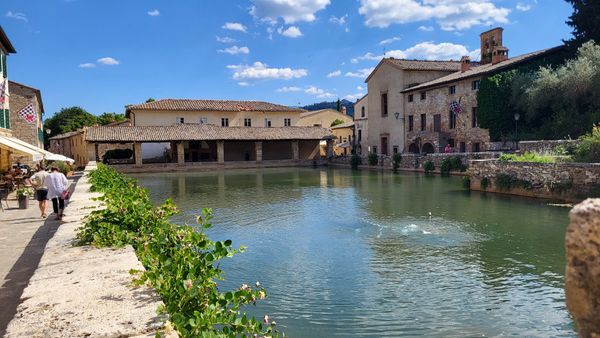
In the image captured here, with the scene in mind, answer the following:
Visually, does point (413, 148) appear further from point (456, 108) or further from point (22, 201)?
point (22, 201)

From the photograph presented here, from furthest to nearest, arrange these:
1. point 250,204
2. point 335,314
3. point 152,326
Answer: point 250,204 < point 335,314 < point 152,326

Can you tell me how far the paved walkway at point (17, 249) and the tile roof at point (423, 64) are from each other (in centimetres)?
3679

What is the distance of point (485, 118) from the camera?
1334 inches

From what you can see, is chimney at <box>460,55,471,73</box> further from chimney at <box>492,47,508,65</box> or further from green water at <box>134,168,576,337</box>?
green water at <box>134,168,576,337</box>

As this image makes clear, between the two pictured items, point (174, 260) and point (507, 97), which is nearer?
point (174, 260)

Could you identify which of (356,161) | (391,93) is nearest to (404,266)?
(356,161)

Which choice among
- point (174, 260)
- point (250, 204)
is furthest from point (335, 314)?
point (250, 204)

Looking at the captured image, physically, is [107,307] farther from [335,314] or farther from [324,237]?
[324,237]

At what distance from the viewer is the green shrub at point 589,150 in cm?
1786

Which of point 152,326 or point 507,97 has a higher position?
point 507,97

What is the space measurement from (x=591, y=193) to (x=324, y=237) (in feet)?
35.1

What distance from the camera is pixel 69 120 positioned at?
2815 inches

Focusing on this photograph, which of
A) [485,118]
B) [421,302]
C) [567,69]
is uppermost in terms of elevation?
[567,69]

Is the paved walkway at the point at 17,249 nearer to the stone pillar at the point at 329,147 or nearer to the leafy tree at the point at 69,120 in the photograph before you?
the stone pillar at the point at 329,147
